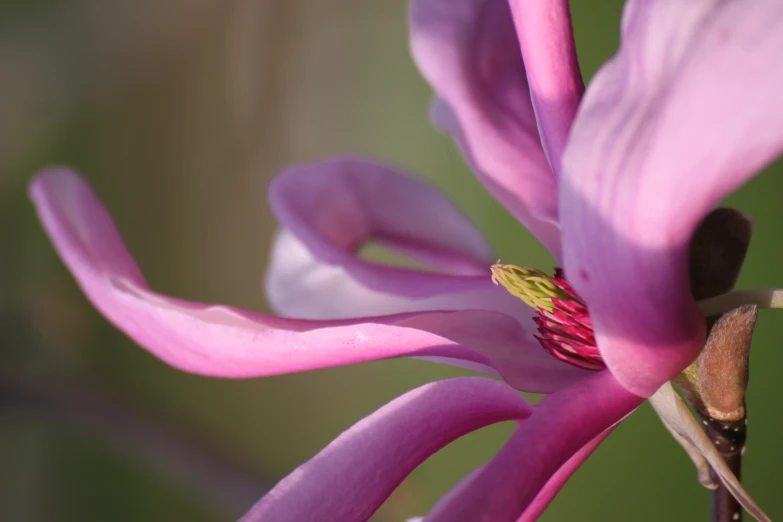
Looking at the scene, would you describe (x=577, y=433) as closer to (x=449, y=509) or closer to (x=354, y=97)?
(x=449, y=509)

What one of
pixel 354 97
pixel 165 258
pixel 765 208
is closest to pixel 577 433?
pixel 765 208

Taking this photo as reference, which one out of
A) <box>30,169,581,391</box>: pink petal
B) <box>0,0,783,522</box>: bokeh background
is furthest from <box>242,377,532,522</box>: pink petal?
<box>0,0,783,522</box>: bokeh background

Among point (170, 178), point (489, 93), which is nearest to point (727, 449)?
point (489, 93)

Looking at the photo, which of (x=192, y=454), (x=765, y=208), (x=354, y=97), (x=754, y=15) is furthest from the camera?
(x=354, y=97)

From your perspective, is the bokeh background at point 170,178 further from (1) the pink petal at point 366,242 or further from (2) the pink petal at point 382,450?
(2) the pink petal at point 382,450

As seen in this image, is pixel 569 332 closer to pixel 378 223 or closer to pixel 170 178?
pixel 378 223

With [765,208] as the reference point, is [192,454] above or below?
below

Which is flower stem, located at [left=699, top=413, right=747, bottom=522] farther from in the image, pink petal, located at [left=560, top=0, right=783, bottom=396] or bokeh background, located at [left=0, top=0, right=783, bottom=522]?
bokeh background, located at [left=0, top=0, right=783, bottom=522]
